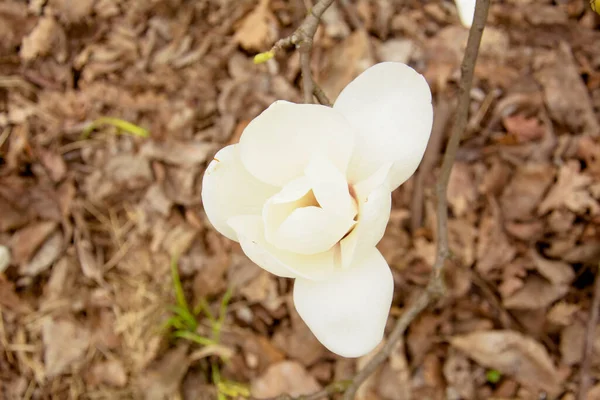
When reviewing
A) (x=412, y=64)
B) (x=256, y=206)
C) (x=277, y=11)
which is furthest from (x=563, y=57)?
(x=256, y=206)

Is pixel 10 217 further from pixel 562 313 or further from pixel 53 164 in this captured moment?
pixel 562 313

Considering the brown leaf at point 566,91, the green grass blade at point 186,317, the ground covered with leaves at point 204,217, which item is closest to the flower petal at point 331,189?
the ground covered with leaves at point 204,217

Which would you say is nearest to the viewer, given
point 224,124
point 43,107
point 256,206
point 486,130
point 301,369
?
point 256,206

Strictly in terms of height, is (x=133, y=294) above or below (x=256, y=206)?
below

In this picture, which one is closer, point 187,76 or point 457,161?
point 457,161

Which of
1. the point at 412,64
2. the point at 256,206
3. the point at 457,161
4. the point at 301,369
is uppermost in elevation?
the point at 256,206

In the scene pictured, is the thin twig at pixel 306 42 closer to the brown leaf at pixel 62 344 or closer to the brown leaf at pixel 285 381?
the brown leaf at pixel 285 381

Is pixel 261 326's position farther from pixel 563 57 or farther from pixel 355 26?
pixel 563 57
